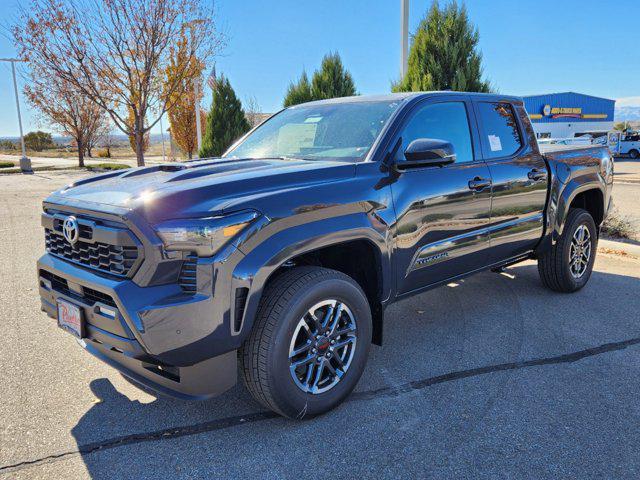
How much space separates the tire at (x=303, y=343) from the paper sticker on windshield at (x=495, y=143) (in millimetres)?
1938

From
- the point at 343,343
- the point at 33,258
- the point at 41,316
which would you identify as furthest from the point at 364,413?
the point at 33,258

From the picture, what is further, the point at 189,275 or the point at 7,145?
the point at 7,145

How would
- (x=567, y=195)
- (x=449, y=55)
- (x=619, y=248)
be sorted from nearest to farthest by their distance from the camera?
(x=567, y=195), (x=619, y=248), (x=449, y=55)

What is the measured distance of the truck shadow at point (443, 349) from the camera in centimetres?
297

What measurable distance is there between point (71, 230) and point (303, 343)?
142 cm

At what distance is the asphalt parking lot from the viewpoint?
263 centimetres

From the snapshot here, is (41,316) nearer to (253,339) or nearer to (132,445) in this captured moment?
(132,445)

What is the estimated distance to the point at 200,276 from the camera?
8.18 ft

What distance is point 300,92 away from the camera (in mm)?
16562

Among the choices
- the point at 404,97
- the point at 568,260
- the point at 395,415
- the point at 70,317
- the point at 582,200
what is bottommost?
the point at 395,415

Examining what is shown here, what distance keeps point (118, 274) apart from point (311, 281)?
0.99m

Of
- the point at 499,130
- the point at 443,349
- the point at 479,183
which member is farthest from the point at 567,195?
the point at 443,349

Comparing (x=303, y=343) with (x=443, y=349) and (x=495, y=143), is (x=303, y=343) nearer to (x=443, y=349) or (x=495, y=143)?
(x=443, y=349)

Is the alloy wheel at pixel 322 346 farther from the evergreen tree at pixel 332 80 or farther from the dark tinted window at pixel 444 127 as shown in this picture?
the evergreen tree at pixel 332 80
